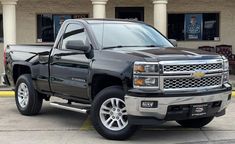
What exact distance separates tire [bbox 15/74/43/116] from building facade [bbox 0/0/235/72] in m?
11.0

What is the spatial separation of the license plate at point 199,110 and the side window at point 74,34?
7.41 feet

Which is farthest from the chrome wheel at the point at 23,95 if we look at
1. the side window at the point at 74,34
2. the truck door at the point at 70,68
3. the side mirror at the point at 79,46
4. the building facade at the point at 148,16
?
the building facade at the point at 148,16

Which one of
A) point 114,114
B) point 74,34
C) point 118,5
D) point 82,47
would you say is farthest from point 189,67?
point 118,5

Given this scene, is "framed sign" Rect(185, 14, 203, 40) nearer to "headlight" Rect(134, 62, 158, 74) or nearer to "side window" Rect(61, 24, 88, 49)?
"side window" Rect(61, 24, 88, 49)

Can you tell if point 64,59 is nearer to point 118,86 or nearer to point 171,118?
point 118,86

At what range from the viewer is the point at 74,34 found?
29.2 feet

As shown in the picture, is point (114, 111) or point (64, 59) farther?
point (64, 59)

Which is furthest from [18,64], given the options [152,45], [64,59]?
[152,45]

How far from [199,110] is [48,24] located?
581 inches

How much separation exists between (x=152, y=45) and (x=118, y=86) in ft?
4.08

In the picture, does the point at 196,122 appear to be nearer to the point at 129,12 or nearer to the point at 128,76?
the point at 128,76

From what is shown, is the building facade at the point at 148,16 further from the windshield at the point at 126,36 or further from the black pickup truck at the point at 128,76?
the windshield at the point at 126,36

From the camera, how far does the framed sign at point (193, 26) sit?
21.1 m

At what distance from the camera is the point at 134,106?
717 centimetres
